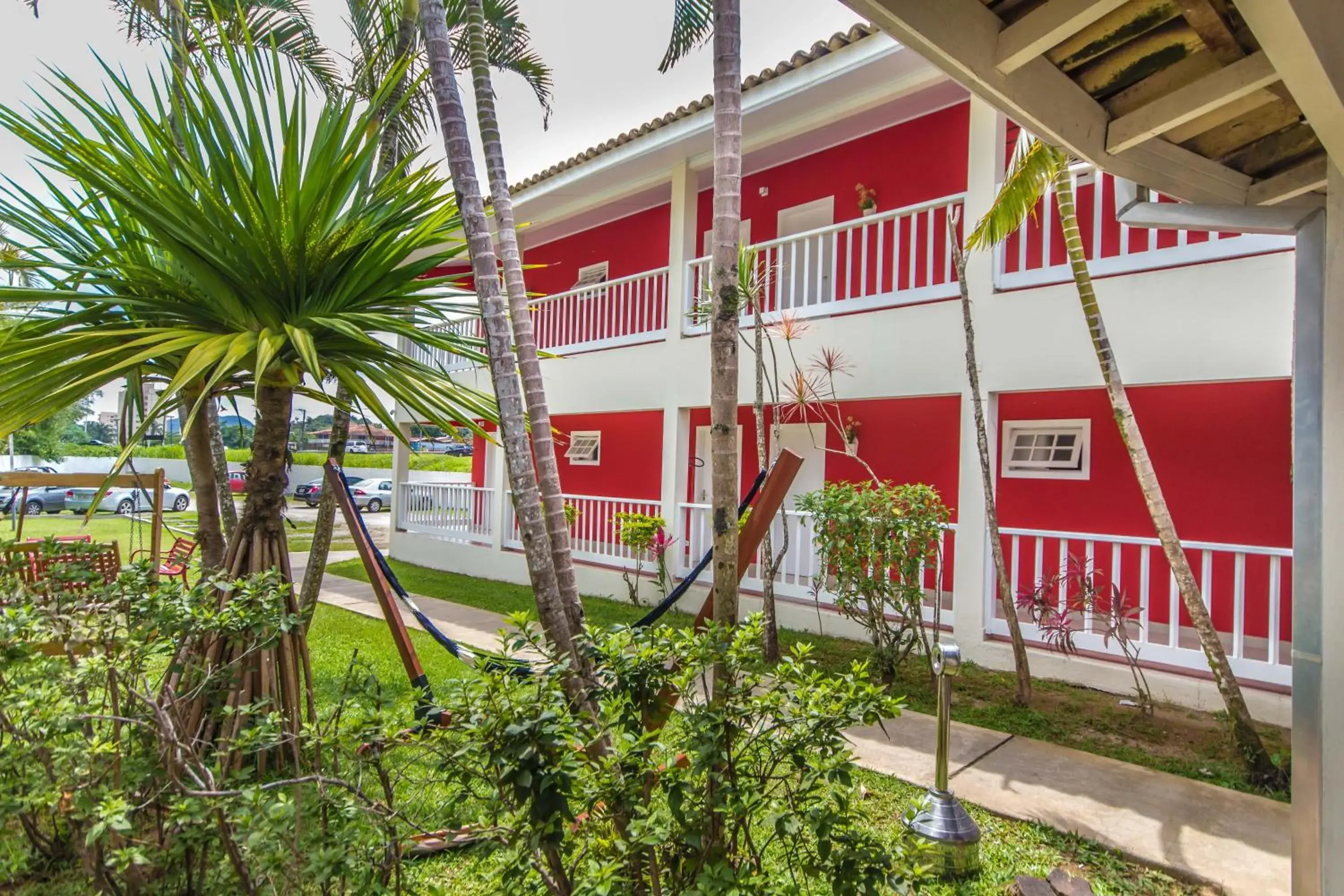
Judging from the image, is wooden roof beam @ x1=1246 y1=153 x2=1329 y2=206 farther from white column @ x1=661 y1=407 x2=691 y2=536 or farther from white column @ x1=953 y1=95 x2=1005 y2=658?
white column @ x1=661 y1=407 x2=691 y2=536

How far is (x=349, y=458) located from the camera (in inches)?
1368

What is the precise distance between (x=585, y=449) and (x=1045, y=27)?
11.4 meters

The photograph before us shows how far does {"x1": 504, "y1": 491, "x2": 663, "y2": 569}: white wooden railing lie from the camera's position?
9078 mm

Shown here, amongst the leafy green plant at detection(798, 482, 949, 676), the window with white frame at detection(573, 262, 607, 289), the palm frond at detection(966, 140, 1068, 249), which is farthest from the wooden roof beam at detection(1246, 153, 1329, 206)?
the window with white frame at detection(573, 262, 607, 289)

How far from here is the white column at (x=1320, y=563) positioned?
6.65 feet

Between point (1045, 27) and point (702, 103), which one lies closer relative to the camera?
point (1045, 27)

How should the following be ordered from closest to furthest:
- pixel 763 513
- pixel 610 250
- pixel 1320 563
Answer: pixel 1320 563 < pixel 763 513 < pixel 610 250

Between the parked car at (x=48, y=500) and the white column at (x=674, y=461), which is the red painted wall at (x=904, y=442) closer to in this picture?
the white column at (x=674, y=461)

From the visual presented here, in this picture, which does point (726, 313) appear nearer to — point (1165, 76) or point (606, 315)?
point (1165, 76)

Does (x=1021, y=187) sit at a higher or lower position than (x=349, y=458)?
higher

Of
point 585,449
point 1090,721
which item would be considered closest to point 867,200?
point 1090,721

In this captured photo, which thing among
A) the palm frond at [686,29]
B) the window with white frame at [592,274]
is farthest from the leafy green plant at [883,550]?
the window with white frame at [592,274]

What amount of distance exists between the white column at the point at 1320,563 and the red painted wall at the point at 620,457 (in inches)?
350

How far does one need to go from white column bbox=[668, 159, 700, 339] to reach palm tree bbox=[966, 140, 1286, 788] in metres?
4.16
